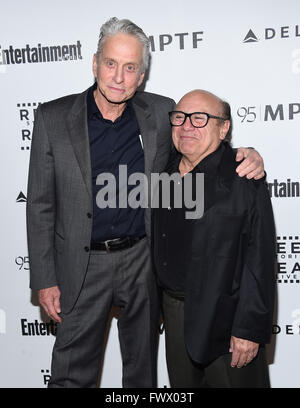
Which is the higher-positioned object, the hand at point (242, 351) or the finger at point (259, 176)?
the finger at point (259, 176)

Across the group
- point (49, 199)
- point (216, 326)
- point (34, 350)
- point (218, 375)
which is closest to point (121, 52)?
point (49, 199)

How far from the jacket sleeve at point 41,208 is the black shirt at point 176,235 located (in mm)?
462

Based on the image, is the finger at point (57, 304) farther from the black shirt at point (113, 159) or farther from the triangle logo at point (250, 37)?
A: the triangle logo at point (250, 37)

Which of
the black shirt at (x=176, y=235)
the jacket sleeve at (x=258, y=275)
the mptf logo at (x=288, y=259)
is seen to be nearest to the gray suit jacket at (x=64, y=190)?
the black shirt at (x=176, y=235)

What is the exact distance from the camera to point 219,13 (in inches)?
92.5

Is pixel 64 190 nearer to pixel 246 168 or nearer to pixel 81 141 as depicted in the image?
pixel 81 141

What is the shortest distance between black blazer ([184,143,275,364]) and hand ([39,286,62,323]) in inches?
24.2

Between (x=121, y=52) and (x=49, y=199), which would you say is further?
(x=49, y=199)

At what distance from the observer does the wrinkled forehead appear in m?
1.69

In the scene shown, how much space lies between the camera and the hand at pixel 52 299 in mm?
1928

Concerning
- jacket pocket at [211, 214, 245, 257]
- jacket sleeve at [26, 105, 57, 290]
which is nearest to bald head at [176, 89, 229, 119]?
jacket pocket at [211, 214, 245, 257]

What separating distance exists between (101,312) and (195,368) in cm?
48

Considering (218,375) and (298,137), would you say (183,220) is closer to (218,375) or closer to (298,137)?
(218,375)
